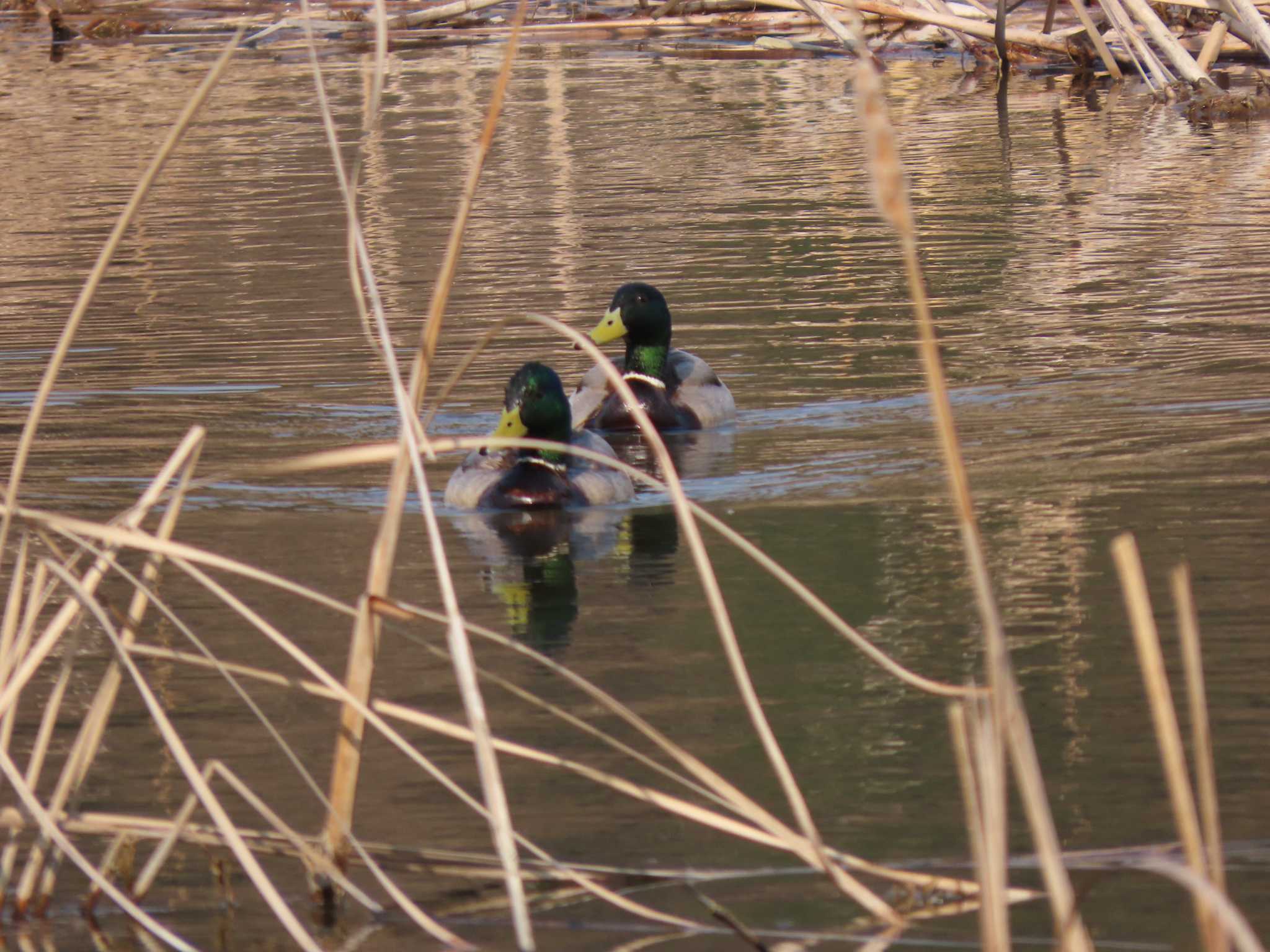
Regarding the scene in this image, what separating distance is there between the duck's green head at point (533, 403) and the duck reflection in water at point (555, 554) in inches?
14.0

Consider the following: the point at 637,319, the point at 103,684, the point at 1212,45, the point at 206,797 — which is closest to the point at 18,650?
the point at 103,684

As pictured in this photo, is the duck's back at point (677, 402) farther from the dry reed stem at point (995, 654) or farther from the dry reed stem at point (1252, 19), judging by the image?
the dry reed stem at point (1252, 19)

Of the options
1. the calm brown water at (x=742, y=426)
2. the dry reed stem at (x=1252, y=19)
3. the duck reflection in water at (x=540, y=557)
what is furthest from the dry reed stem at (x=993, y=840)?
the dry reed stem at (x=1252, y=19)

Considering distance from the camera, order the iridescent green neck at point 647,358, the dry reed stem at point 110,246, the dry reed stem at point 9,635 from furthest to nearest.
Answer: the iridescent green neck at point 647,358 < the dry reed stem at point 9,635 < the dry reed stem at point 110,246

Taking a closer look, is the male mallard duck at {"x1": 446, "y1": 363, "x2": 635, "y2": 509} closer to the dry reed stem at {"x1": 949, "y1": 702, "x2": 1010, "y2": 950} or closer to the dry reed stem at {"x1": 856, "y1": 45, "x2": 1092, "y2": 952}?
the dry reed stem at {"x1": 949, "y1": 702, "x2": 1010, "y2": 950}

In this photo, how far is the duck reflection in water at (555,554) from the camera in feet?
23.2

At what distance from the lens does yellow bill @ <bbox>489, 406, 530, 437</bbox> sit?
862 centimetres

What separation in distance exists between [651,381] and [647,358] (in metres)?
0.13

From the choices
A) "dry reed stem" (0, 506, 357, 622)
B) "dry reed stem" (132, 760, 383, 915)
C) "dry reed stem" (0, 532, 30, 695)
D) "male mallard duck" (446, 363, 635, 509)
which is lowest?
"male mallard duck" (446, 363, 635, 509)

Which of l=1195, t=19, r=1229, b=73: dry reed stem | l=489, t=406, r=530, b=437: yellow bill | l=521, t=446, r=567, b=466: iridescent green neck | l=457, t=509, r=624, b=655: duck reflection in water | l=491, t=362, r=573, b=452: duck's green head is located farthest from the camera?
l=1195, t=19, r=1229, b=73: dry reed stem

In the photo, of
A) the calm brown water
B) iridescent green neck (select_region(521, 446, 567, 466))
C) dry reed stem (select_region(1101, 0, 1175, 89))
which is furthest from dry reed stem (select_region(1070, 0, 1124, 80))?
iridescent green neck (select_region(521, 446, 567, 466))

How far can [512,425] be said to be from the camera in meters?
8.66

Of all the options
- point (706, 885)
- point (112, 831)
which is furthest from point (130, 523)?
point (706, 885)

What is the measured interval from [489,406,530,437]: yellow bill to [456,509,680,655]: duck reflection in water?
0.34 meters
